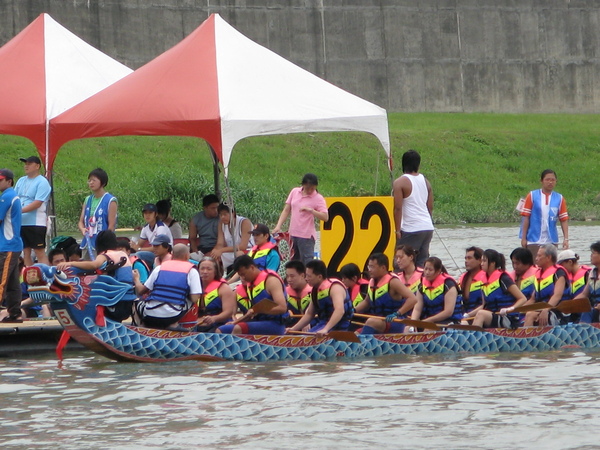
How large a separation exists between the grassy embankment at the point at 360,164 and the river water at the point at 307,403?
14902 millimetres

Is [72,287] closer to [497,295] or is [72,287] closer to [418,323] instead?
[418,323]

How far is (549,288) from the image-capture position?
11062 millimetres

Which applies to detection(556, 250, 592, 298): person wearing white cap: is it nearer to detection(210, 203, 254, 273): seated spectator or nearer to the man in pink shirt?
the man in pink shirt

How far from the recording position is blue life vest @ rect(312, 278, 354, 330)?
34.8ft

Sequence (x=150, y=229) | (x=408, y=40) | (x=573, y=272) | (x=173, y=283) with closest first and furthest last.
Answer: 1. (x=173, y=283)
2. (x=573, y=272)
3. (x=150, y=229)
4. (x=408, y=40)

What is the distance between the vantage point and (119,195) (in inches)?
1010

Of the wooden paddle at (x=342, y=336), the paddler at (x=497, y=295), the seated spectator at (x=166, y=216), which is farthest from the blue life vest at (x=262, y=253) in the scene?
the paddler at (x=497, y=295)

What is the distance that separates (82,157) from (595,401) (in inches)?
801

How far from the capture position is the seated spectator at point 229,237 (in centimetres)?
1291

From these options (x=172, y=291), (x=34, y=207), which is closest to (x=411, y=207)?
(x=172, y=291)

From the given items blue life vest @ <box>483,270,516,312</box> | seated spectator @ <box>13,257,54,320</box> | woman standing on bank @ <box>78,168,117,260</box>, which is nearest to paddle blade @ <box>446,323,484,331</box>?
blue life vest @ <box>483,270,516,312</box>

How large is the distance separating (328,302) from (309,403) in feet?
7.15

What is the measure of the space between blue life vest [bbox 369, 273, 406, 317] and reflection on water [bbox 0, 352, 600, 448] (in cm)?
57

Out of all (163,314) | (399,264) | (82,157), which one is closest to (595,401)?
(399,264)
